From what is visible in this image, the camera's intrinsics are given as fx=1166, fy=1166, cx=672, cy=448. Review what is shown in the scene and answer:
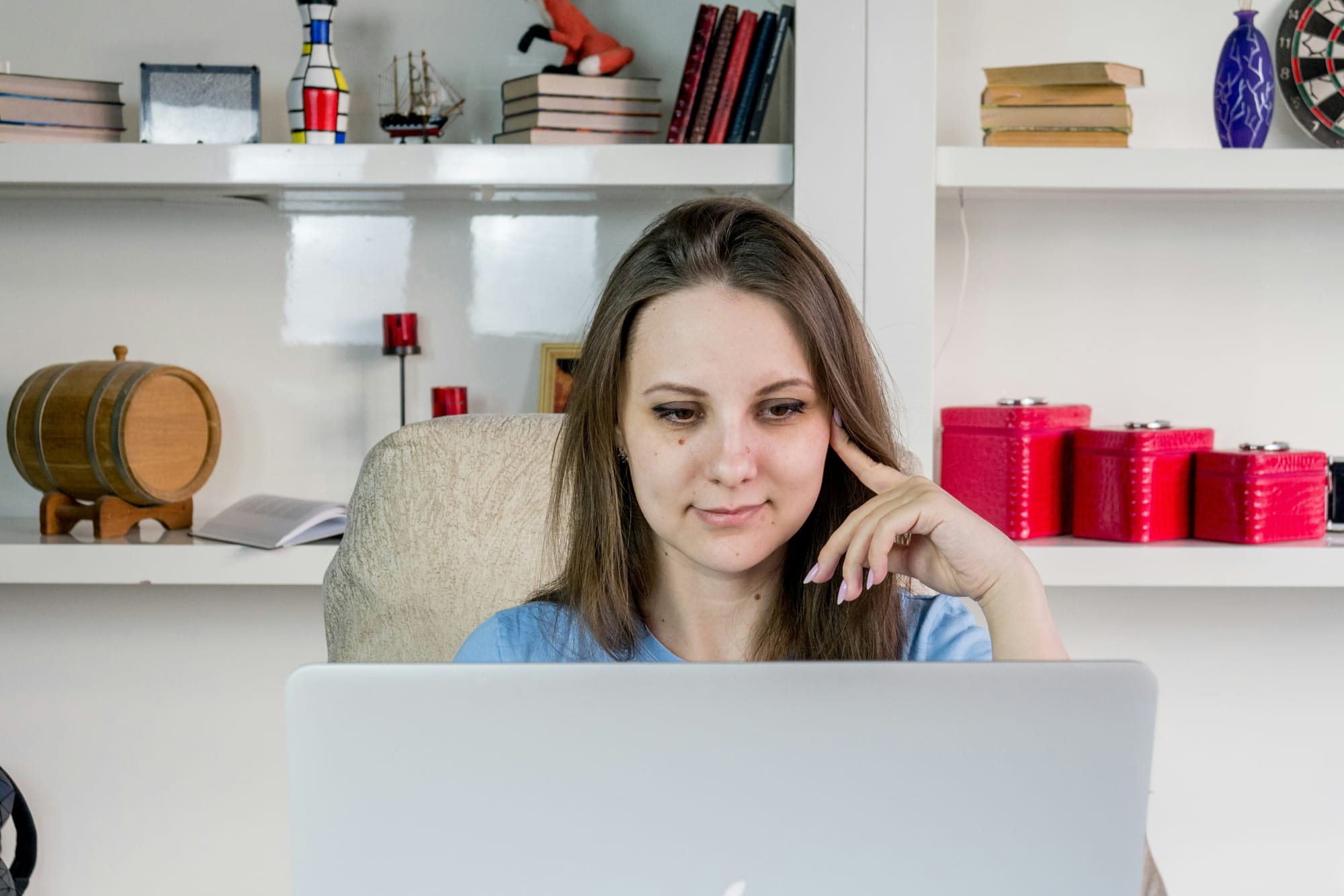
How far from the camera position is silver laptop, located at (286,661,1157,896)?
1.72 feet

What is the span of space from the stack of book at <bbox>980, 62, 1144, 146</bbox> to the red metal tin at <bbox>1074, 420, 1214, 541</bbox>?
0.49 metres

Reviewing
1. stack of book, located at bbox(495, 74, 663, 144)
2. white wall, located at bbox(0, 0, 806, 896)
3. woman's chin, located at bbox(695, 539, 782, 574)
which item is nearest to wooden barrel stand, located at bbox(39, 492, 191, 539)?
white wall, located at bbox(0, 0, 806, 896)

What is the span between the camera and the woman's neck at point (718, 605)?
1.13m

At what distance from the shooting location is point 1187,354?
7.35 feet

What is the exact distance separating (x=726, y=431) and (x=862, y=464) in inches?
6.1

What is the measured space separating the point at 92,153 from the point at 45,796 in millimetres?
1264

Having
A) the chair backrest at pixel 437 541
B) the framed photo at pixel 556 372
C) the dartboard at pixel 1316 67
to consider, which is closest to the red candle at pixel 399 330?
the framed photo at pixel 556 372

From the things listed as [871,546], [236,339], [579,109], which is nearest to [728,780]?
[871,546]

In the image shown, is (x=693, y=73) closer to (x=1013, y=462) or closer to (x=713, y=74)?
(x=713, y=74)

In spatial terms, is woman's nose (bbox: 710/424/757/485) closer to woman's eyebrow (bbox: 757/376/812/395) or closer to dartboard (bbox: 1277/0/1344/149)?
woman's eyebrow (bbox: 757/376/812/395)

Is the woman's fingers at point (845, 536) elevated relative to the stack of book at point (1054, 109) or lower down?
lower down

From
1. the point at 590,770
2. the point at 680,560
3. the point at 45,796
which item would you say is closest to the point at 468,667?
the point at 590,770

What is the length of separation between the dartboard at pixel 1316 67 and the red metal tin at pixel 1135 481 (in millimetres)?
618

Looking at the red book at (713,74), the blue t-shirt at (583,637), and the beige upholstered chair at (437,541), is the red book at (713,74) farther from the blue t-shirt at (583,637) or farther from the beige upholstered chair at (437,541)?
the blue t-shirt at (583,637)
